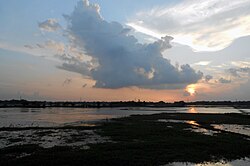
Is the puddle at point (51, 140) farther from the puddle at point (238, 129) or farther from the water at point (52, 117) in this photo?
the puddle at point (238, 129)

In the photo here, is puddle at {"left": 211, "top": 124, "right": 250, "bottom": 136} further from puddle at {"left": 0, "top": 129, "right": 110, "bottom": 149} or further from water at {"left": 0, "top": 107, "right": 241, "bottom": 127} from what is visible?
water at {"left": 0, "top": 107, "right": 241, "bottom": 127}

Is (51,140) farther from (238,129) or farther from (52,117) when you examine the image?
(52,117)

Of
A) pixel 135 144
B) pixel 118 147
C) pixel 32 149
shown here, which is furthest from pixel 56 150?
pixel 135 144

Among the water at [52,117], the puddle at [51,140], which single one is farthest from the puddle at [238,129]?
the water at [52,117]

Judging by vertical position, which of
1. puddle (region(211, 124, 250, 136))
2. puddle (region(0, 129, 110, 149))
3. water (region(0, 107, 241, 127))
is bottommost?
puddle (region(211, 124, 250, 136))

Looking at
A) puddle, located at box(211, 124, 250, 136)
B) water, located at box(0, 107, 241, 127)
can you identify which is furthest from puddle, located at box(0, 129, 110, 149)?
puddle, located at box(211, 124, 250, 136)

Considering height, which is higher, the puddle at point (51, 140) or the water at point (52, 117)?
the water at point (52, 117)

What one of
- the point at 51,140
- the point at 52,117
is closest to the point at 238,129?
the point at 51,140

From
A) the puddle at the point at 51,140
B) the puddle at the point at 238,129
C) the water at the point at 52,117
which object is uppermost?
the water at the point at 52,117

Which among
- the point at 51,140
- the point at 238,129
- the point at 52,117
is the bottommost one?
the point at 238,129

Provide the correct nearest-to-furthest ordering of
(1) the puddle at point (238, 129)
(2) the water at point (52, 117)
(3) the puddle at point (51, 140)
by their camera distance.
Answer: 1. (3) the puddle at point (51, 140)
2. (1) the puddle at point (238, 129)
3. (2) the water at point (52, 117)

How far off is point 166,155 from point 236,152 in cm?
637

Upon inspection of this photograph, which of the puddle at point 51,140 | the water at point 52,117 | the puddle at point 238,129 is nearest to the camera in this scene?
the puddle at point 51,140

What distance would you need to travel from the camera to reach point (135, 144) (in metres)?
26.5
